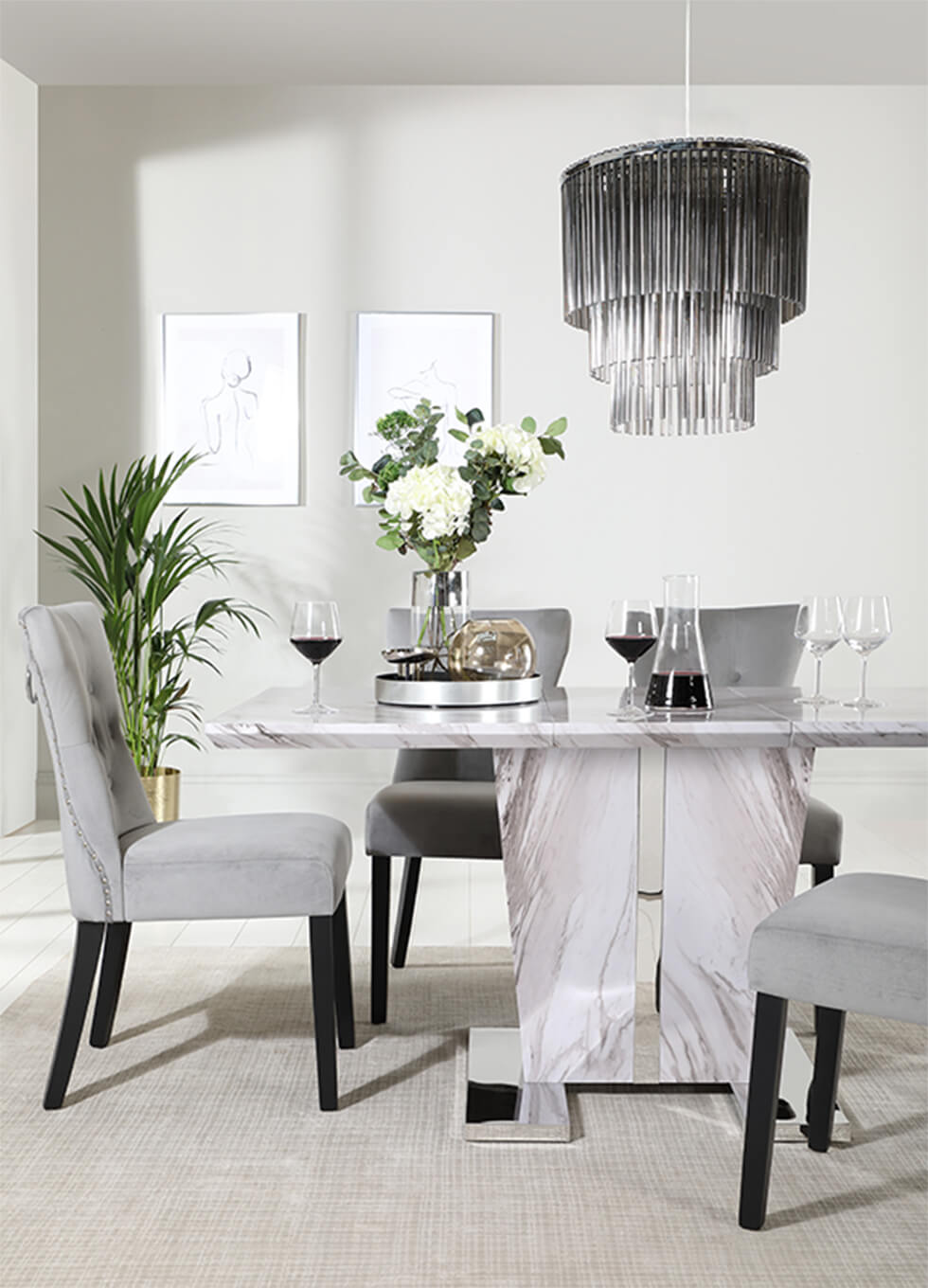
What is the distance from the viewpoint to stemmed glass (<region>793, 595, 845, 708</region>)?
8.07ft

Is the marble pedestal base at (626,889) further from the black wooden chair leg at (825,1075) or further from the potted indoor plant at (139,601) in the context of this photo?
the potted indoor plant at (139,601)

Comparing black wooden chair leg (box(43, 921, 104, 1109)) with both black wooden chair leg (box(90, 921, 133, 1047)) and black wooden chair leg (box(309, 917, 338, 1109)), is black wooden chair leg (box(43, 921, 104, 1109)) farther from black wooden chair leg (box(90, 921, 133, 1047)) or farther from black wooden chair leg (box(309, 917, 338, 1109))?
black wooden chair leg (box(309, 917, 338, 1109))

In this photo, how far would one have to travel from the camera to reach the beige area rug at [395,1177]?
1.82m

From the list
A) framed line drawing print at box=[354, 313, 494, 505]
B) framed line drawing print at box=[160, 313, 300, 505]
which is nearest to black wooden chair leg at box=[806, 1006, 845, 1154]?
framed line drawing print at box=[354, 313, 494, 505]

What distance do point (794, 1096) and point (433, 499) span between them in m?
1.27

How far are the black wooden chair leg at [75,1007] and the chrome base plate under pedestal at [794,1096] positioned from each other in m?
1.17

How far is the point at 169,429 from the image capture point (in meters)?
5.36

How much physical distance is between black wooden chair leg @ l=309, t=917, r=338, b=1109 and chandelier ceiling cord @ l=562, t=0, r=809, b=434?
1.26m

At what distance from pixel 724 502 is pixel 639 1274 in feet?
13.0

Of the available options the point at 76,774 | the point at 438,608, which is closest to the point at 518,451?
the point at 438,608

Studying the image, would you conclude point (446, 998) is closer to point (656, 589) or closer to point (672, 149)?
point (672, 149)

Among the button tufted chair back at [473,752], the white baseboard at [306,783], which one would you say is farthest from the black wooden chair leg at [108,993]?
the white baseboard at [306,783]

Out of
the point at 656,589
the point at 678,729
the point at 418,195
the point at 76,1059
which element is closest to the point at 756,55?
the point at 418,195

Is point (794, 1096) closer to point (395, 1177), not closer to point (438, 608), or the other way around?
A: point (395, 1177)
